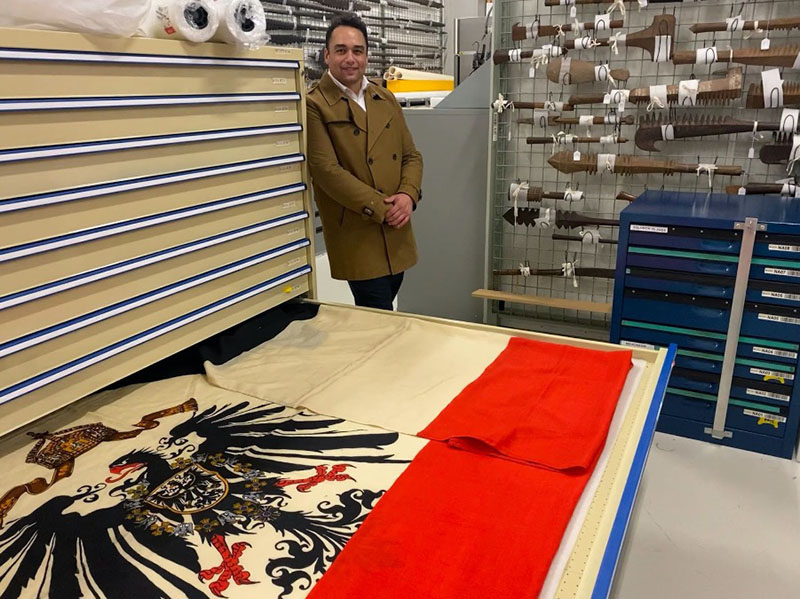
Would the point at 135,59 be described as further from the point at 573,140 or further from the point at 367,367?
the point at 573,140

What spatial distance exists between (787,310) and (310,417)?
1.90 metres

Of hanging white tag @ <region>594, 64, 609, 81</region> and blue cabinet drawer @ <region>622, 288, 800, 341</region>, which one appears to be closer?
blue cabinet drawer @ <region>622, 288, 800, 341</region>

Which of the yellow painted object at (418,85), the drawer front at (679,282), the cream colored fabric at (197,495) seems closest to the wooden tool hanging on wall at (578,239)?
the drawer front at (679,282)

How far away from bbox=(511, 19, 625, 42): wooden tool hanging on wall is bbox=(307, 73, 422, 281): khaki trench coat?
3.94 feet

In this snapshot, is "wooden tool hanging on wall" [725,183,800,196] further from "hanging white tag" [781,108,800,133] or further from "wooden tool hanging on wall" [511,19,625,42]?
"wooden tool hanging on wall" [511,19,625,42]

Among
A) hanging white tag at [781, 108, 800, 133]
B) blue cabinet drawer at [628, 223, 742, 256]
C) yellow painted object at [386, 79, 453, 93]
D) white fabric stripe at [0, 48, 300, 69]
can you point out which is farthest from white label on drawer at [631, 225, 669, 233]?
yellow painted object at [386, 79, 453, 93]

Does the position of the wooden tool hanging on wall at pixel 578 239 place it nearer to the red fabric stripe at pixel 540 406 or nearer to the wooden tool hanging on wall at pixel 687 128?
the wooden tool hanging on wall at pixel 687 128

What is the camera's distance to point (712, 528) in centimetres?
205

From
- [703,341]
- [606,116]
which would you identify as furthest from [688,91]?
[703,341]

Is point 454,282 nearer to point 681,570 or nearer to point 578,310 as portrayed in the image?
point 578,310

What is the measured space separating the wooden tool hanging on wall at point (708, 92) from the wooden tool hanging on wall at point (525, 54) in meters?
0.35

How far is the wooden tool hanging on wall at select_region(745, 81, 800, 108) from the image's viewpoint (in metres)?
2.62

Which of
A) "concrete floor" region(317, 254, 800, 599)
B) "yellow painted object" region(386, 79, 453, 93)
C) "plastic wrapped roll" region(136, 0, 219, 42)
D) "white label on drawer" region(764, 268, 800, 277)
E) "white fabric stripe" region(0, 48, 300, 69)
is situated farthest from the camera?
"yellow painted object" region(386, 79, 453, 93)

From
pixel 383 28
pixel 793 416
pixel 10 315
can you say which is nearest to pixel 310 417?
pixel 10 315
